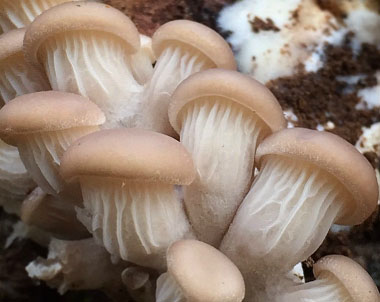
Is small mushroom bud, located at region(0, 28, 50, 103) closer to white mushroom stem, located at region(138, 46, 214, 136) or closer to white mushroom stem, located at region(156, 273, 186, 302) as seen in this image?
white mushroom stem, located at region(138, 46, 214, 136)

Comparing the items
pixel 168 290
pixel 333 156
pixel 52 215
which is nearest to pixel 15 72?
pixel 52 215

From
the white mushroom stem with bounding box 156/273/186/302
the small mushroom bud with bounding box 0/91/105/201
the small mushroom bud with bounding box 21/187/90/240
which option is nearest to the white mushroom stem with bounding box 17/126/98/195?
the small mushroom bud with bounding box 0/91/105/201

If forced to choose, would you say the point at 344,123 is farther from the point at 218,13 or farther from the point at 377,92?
the point at 218,13

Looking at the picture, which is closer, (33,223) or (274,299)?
(274,299)

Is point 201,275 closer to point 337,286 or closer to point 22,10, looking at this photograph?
point 337,286

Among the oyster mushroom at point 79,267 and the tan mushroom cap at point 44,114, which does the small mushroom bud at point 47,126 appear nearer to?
the tan mushroom cap at point 44,114

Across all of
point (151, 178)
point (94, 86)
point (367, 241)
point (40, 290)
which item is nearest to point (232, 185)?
point (151, 178)

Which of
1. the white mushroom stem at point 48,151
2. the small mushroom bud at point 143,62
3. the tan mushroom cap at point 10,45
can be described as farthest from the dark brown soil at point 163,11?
the white mushroom stem at point 48,151

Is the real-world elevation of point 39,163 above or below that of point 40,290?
above
